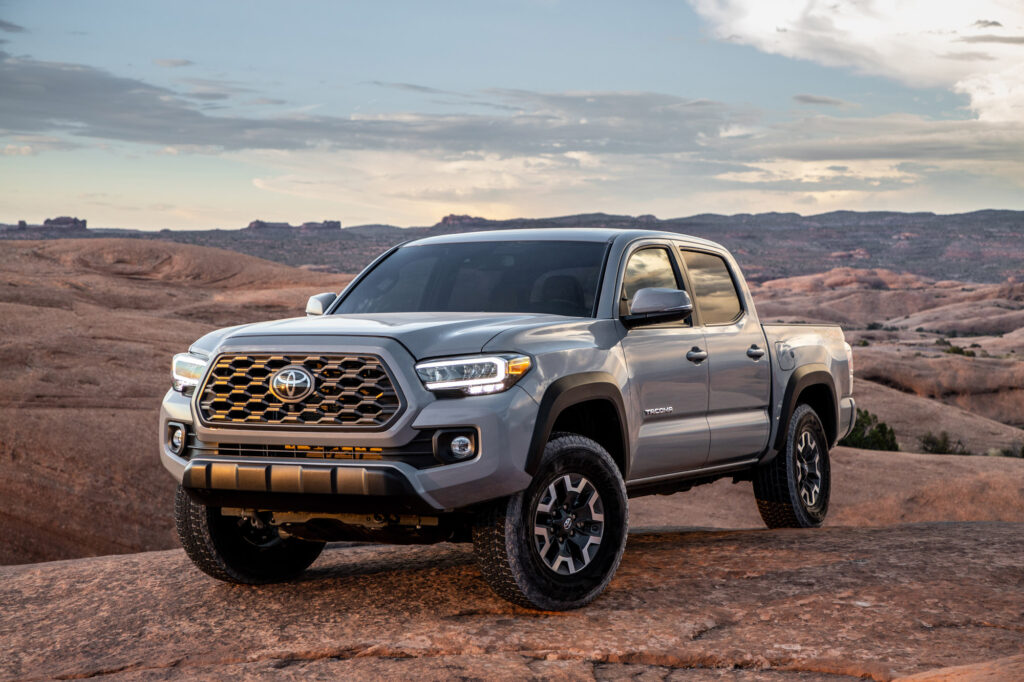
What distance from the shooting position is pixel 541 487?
524 centimetres

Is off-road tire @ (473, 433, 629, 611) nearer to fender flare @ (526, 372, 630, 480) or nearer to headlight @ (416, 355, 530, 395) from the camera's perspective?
fender flare @ (526, 372, 630, 480)

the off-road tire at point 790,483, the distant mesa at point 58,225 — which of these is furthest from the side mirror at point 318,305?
the distant mesa at point 58,225

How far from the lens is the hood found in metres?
5.04

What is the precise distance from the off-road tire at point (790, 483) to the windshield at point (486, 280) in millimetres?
2430

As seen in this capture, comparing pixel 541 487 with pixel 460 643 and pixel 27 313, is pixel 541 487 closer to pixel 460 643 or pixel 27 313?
pixel 460 643

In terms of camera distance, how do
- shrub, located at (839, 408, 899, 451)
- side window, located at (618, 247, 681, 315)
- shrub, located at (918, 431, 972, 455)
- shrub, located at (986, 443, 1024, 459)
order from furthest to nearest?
shrub, located at (986, 443, 1024, 459), shrub, located at (918, 431, 972, 455), shrub, located at (839, 408, 899, 451), side window, located at (618, 247, 681, 315)

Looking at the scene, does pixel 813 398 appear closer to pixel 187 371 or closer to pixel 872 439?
pixel 187 371

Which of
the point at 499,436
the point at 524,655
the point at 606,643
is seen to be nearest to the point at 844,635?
the point at 606,643

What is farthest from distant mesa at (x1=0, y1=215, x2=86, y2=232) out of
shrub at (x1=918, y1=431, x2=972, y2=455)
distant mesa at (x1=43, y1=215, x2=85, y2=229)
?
shrub at (x1=918, y1=431, x2=972, y2=455)

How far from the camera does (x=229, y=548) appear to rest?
5992 millimetres

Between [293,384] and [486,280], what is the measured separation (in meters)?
1.88

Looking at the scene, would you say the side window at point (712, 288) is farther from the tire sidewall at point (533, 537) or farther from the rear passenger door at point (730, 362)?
the tire sidewall at point (533, 537)

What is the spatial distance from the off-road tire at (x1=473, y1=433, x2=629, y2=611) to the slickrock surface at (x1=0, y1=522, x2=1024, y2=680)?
0.42 ft

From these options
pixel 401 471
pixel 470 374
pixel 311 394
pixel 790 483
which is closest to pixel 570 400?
pixel 470 374
